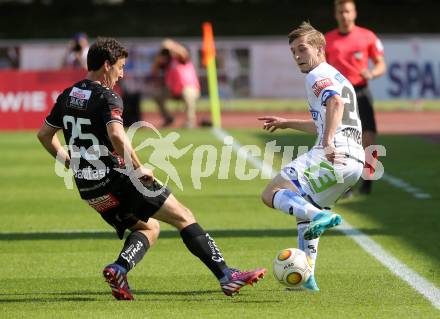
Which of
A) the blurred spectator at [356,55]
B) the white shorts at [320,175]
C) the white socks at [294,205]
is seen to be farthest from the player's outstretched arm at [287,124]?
the blurred spectator at [356,55]

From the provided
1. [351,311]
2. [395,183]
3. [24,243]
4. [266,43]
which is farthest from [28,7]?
[351,311]

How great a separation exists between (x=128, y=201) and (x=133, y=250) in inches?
14.3

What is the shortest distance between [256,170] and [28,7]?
36.1 meters

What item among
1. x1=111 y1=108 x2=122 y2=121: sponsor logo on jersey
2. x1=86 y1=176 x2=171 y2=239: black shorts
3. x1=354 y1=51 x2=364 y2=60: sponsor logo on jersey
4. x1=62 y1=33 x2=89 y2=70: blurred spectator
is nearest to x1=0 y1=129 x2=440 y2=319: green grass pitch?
x1=86 y1=176 x2=171 y2=239: black shorts

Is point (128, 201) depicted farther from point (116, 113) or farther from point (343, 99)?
point (343, 99)

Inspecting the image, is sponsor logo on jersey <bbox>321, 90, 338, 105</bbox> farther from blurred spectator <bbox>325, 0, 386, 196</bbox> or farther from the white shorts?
blurred spectator <bbox>325, 0, 386, 196</bbox>

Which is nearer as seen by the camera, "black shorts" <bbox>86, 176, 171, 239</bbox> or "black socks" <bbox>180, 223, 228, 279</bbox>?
"black shorts" <bbox>86, 176, 171, 239</bbox>

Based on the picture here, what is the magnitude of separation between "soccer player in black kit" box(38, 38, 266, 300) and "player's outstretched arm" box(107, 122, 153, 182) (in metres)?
0.11

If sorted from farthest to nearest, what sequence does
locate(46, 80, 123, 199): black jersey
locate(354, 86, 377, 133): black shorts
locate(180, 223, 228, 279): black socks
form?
locate(354, 86, 377, 133): black shorts → locate(180, 223, 228, 279): black socks → locate(46, 80, 123, 199): black jersey

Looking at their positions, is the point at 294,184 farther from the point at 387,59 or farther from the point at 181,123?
the point at 387,59

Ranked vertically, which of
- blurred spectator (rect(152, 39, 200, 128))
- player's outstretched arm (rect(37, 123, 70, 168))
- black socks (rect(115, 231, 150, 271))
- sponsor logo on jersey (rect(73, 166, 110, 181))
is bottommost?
blurred spectator (rect(152, 39, 200, 128))

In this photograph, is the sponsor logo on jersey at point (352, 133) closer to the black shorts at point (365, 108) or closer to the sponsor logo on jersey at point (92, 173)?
the sponsor logo on jersey at point (92, 173)

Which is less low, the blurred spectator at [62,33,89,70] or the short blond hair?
the short blond hair

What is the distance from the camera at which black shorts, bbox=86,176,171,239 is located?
764 centimetres
